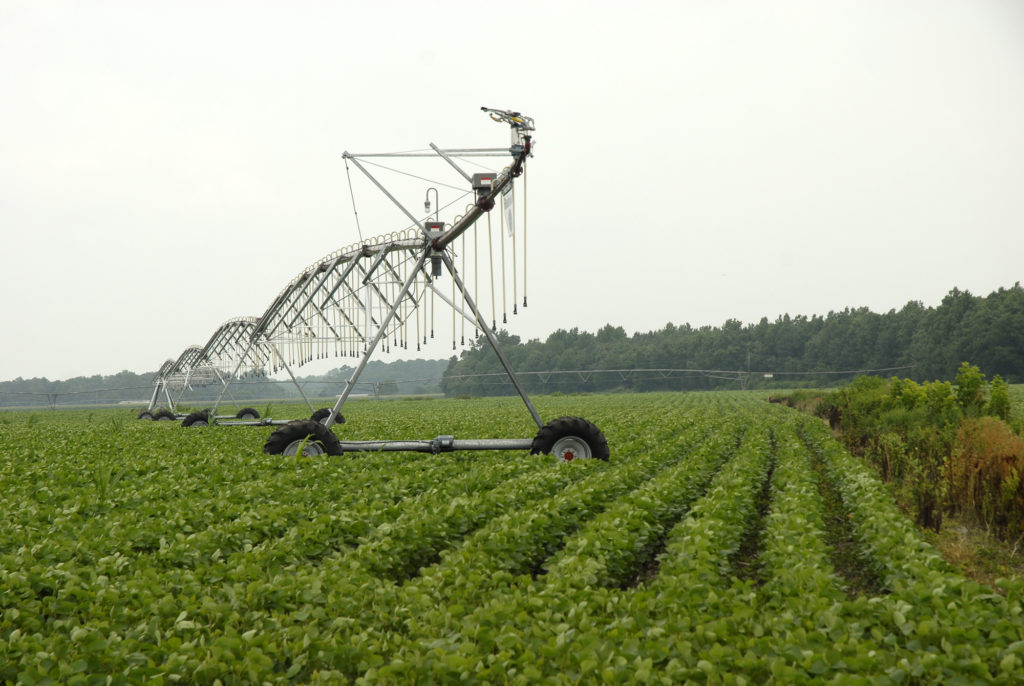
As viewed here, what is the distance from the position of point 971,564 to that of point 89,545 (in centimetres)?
915

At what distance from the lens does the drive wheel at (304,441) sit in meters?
13.2

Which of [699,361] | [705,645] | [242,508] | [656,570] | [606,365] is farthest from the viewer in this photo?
[606,365]

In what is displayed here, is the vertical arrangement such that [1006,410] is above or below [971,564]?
above

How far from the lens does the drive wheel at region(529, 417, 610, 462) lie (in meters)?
12.9

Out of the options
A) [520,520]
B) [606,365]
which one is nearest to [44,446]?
[520,520]

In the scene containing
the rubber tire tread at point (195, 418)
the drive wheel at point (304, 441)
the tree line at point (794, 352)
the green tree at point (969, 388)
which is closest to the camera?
the drive wheel at point (304, 441)

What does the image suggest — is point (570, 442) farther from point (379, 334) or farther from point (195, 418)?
point (195, 418)

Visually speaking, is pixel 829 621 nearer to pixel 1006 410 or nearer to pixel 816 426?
Result: pixel 1006 410

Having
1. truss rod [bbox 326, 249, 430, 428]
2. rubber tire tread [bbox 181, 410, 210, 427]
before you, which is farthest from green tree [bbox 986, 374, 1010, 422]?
rubber tire tread [bbox 181, 410, 210, 427]

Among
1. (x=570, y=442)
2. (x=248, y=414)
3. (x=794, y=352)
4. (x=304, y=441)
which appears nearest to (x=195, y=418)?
(x=248, y=414)

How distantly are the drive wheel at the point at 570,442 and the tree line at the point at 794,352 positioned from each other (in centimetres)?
7530

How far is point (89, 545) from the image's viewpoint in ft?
21.5

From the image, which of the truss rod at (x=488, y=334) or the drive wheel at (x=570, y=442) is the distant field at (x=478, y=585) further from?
the truss rod at (x=488, y=334)

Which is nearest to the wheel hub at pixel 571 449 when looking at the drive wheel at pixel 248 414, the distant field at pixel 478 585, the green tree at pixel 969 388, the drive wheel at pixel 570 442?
the drive wheel at pixel 570 442
